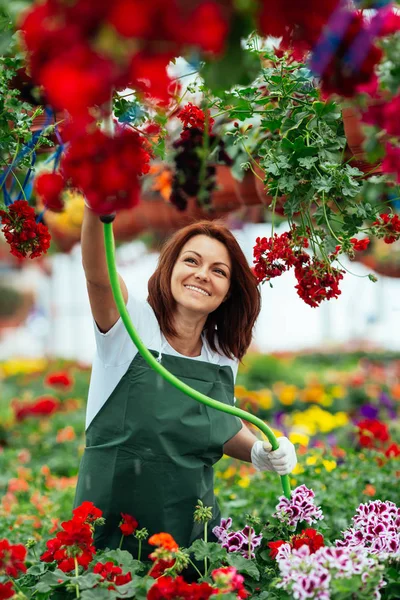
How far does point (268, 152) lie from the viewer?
4.21 ft

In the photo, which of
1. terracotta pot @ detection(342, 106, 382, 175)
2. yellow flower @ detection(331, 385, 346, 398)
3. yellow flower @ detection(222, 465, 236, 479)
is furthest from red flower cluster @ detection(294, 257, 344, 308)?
yellow flower @ detection(331, 385, 346, 398)

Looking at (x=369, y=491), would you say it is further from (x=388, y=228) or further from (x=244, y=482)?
(x=388, y=228)

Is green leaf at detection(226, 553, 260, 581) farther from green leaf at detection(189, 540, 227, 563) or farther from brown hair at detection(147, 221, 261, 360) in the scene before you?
brown hair at detection(147, 221, 261, 360)

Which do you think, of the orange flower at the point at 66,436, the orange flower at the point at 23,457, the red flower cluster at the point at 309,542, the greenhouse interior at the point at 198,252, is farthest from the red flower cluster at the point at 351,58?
the orange flower at the point at 66,436

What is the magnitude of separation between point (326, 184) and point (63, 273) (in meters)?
13.4

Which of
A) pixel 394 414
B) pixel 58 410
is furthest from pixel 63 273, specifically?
pixel 394 414

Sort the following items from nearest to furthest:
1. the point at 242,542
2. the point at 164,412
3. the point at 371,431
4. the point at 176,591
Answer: the point at 176,591 < the point at 242,542 < the point at 164,412 < the point at 371,431

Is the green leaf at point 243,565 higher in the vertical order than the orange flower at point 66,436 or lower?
lower

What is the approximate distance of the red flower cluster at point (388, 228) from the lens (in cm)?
129

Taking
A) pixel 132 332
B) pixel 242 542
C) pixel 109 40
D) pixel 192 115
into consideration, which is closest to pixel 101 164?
pixel 109 40

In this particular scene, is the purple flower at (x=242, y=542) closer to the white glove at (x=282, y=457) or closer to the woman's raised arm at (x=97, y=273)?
the white glove at (x=282, y=457)

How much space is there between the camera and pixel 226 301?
175cm

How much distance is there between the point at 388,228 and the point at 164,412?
2.15 feet

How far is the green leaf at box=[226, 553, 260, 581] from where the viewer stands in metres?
1.24
